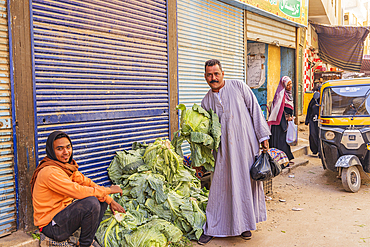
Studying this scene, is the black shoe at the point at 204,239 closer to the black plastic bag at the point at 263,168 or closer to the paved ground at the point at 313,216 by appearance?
the paved ground at the point at 313,216

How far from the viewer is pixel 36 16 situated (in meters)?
3.33

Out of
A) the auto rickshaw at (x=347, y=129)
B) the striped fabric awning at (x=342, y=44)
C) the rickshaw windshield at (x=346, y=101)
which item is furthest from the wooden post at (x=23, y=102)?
the striped fabric awning at (x=342, y=44)

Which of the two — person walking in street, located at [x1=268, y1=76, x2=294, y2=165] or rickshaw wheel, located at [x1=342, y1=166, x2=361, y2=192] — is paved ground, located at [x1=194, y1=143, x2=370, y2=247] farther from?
person walking in street, located at [x1=268, y1=76, x2=294, y2=165]

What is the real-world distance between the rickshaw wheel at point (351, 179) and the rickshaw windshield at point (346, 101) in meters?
1.07

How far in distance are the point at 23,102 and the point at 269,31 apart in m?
7.41

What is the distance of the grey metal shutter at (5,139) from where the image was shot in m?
3.02

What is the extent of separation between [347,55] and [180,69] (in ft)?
43.2

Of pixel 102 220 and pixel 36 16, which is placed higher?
pixel 36 16

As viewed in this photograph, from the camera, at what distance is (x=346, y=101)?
607 cm

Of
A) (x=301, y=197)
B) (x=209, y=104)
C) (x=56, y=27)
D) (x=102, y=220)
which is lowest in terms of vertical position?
(x=301, y=197)

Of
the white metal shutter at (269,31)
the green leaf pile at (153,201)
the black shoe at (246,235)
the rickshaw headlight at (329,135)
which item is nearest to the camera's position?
the green leaf pile at (153,201)

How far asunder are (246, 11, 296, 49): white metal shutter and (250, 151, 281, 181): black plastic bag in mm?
4965

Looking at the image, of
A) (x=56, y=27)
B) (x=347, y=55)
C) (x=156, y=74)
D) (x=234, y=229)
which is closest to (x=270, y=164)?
(x=234, y=229)

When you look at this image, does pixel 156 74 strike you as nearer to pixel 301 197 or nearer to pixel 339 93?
pixel 301 197
